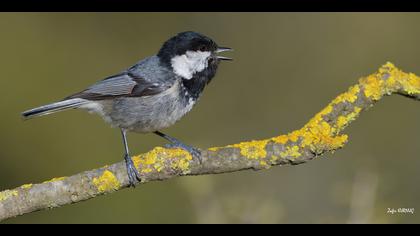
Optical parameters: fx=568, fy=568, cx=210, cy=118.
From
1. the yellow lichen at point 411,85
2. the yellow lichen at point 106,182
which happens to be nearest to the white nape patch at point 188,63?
the yellow lichen at point 106,182

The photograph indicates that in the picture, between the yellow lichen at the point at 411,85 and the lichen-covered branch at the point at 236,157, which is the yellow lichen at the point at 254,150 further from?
the yellow lichen at the point at 411,85

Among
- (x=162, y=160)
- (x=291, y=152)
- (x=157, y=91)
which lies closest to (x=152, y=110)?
(x=157, y=91)

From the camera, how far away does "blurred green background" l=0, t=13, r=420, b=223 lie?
17.0 feet

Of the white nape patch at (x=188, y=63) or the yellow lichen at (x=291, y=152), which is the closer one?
the yellow lichen at (x=291, y=152)

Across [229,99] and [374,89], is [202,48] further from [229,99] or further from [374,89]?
[229,99]

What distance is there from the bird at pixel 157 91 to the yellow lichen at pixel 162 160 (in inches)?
35.2

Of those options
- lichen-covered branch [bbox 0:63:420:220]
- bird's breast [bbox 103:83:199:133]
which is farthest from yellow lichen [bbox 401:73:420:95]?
bird's breast [bbox 103:83:199:133]

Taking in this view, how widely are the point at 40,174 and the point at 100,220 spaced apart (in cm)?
88

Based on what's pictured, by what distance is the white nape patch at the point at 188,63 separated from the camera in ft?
14.3

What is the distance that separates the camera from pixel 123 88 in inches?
171

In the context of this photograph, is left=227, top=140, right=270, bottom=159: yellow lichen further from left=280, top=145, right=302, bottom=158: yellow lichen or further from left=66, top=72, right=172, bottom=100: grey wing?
left=66, top=72, right=172, bottom=100: grey wing

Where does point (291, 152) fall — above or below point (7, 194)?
above

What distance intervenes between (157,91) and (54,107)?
771 millimetres

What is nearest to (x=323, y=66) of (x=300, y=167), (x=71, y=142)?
(x=300, y=167)
